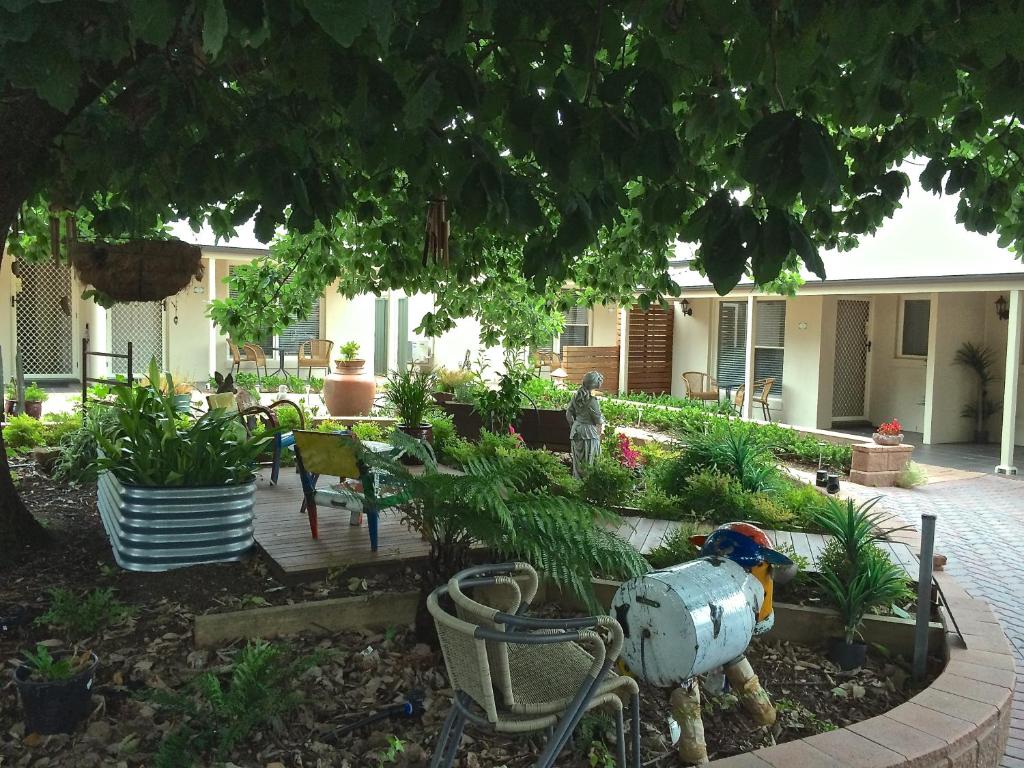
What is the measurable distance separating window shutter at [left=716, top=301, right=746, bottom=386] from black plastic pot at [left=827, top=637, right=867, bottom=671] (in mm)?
13888

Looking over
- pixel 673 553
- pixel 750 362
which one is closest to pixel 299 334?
Answer: pixel 750 362

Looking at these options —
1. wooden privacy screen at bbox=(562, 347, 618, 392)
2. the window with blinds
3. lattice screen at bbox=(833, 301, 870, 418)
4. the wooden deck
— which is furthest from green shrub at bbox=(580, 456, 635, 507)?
the window with blinds

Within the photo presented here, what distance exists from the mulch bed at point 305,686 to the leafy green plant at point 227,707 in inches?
2.3

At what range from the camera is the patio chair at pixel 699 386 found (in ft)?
55.6

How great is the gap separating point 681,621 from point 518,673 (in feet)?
2.01

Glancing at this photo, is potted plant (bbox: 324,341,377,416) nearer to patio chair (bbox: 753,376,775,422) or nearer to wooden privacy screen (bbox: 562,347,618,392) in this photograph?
patio chair (bbox: 753,376,775,422)

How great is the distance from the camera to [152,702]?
10.7 ft

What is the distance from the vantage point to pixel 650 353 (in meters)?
19.5

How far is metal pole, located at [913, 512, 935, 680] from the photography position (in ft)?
12.7

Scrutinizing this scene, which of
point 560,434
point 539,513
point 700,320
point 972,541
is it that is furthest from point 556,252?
point 700,320

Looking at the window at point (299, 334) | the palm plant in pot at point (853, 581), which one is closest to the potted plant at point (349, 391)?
the window at point (299, 334)

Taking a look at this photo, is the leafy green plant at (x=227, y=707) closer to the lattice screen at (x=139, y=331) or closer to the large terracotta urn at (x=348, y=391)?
the large terracotta urn at (x=348, y=391)

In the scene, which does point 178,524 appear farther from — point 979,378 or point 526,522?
point 979,378

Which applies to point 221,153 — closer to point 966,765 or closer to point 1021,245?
point 966,765
